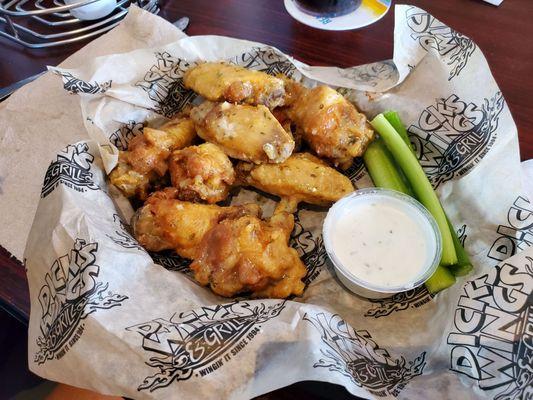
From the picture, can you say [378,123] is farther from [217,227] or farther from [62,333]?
[62,333]

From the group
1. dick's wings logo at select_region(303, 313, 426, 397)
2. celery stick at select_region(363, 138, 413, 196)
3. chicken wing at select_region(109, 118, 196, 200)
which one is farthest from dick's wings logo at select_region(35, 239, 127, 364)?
celery stick at select_region(363, 138, 413, 196)

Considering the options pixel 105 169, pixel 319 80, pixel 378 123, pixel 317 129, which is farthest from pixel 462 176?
pixel 105 169

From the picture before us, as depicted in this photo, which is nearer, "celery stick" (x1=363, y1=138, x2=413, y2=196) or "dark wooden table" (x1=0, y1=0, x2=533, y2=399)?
"celery stick" (x1=363, y1=138, x2=413, y2=196)

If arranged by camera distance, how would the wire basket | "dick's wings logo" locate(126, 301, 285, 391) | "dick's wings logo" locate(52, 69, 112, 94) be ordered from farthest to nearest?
the wire basket → "dick's wings logo" locate(52, 69, 112, 94) → "dick's wings logo" locate(126, 301, 285, 391)

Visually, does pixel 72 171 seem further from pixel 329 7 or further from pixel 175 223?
pixel 329 7

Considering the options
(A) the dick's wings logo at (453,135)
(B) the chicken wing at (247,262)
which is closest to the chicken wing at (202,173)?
(B) the chicken wing at (247,262)

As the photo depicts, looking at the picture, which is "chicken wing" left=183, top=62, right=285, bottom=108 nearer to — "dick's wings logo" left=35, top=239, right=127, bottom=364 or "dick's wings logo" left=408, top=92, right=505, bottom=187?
"dick's wings logo" left=408, top=92, right=505, bottom=187

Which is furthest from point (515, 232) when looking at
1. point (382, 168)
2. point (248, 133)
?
point (248, 133)
